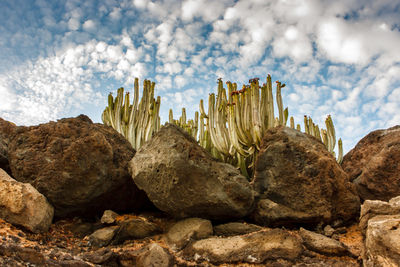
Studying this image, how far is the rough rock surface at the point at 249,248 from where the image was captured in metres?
3.96

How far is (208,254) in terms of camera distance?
4105mm

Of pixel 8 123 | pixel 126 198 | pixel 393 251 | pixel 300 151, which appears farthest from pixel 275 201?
pixel 8 123

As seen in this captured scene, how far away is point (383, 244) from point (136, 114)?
594 centimetres

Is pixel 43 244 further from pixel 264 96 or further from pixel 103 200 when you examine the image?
Answer: pixel 264 96

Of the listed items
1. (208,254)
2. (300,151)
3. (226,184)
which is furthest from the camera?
(300,151)

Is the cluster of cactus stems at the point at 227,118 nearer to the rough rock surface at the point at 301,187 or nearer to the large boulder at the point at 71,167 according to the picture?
the rough rock surface at the point at 301,187

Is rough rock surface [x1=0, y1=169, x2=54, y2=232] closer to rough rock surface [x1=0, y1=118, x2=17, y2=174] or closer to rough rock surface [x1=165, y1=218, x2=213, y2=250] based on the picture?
rough rock surface [x1=0, y1=118, x2=17, y2=174]

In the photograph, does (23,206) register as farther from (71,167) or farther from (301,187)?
(301,187)

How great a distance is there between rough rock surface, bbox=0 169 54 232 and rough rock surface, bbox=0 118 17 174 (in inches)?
58.9


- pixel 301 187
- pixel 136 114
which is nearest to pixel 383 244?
pixel 301 187

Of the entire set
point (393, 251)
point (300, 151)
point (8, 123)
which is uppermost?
point (8, 123)

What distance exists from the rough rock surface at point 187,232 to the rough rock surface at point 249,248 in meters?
0.19

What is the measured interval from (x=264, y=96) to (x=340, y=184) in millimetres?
2631

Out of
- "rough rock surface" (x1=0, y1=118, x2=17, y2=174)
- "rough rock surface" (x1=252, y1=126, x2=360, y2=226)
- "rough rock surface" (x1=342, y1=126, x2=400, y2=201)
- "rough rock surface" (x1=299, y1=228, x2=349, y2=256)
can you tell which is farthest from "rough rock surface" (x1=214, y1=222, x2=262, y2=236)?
"rough rock surface" (x1=0, y1=118, x2=17, y2=174)
